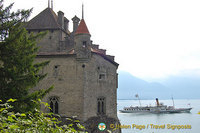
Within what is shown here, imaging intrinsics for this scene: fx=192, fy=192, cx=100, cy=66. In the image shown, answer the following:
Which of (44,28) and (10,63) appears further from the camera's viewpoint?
(44,28)

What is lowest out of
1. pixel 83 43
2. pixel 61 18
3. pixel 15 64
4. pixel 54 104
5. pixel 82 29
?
pixel 54 104

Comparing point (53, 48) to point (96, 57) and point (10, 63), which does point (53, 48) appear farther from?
point (10, 63)

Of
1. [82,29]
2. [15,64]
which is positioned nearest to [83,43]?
[82,29]

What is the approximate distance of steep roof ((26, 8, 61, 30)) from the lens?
21.6 metres

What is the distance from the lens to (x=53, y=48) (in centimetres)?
2139

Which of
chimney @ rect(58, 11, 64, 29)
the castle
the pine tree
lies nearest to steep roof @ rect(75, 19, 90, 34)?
the castle

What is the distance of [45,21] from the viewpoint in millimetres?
22172

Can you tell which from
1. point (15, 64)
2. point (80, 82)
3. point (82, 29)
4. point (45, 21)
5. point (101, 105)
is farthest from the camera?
point (45, 21)

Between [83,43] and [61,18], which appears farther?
[61,18]

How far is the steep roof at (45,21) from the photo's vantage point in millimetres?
21609

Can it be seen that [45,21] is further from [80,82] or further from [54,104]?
[54,104]

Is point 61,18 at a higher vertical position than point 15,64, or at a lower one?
higher

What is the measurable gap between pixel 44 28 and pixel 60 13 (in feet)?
9.19

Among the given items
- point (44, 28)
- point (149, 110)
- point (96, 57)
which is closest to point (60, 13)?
point (44, 28)
